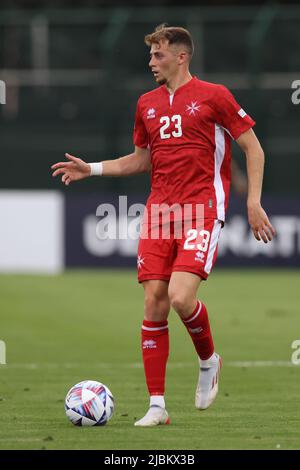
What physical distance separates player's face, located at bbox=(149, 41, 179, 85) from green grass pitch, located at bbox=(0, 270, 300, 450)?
234 centimetres

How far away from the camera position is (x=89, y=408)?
28.3 feet

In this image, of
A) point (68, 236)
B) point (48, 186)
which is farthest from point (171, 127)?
point (48, 186)

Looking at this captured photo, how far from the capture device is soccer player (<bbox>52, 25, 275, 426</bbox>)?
891cm

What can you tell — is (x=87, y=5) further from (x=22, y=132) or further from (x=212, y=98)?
(x=212, y=98)

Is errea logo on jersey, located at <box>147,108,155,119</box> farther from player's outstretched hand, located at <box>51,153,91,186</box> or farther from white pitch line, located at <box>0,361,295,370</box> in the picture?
white pitch line, located at <box>0,361,295,370</box>

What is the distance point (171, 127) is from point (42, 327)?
675cm

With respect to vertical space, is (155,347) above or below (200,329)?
below

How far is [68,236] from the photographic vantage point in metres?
22.9

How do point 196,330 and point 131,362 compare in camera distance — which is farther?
point 131,362

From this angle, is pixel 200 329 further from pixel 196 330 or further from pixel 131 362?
pixel 131 362

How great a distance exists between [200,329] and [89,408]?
988 millimetres
